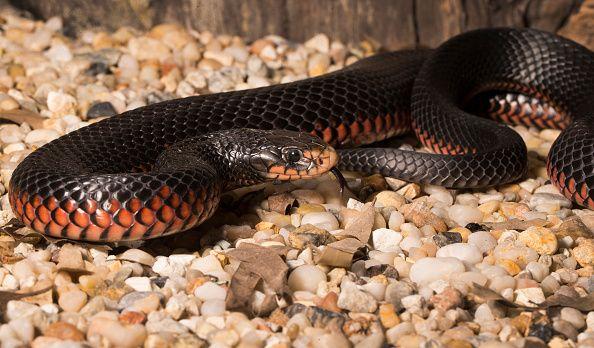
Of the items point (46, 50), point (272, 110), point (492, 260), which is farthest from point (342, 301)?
point (46, 50)

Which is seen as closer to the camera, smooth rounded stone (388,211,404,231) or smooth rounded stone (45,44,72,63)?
smooth rounded stone (388,211,404,231)

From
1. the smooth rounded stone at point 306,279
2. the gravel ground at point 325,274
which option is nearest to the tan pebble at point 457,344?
the gravel ground at point 325,274

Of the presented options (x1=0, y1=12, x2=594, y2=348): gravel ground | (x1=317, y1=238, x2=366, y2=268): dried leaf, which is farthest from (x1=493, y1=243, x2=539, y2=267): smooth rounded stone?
(x1=317, y1=238, x2=366, y2=268): dried leaf

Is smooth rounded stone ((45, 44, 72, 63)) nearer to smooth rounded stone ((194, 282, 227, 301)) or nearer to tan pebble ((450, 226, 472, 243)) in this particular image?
smooth rounded stone ((194, 282, 227, 301))

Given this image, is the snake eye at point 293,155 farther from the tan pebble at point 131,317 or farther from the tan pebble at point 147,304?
the tan pebble at point 131,317

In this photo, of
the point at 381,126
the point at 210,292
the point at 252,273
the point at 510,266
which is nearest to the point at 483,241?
the point at 510,266

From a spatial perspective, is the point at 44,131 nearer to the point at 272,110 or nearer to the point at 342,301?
the point at 272,110
